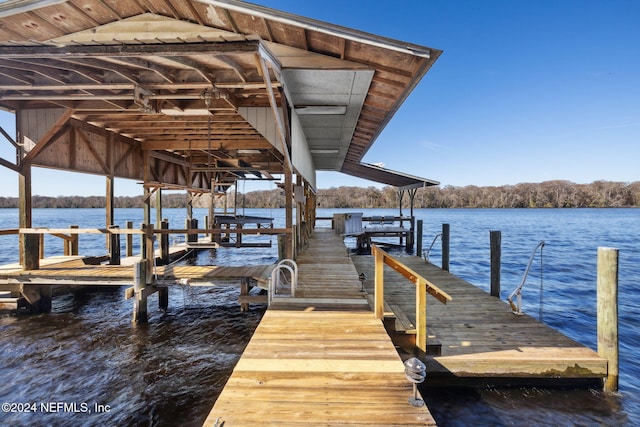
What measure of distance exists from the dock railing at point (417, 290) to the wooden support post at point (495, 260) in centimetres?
454

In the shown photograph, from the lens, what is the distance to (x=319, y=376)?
10.8 ft

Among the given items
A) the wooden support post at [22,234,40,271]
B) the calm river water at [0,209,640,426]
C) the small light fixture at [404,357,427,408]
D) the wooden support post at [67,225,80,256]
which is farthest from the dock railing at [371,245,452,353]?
the wooden support post at [67,225,80,256]

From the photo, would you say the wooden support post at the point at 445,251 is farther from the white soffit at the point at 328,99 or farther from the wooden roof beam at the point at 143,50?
the wooden roof beam at the point at 143,50

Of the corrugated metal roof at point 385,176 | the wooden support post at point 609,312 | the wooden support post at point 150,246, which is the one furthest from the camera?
the corrugated metal roof at point 385,176

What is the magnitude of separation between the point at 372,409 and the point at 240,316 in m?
6.99

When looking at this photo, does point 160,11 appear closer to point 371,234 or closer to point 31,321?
point 31,321

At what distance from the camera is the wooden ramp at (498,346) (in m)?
5.01

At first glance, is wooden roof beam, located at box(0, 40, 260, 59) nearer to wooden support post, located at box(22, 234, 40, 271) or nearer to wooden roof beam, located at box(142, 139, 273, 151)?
wooden support post, located at box(22, 234, 40, 271)

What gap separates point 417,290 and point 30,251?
31.9 feet

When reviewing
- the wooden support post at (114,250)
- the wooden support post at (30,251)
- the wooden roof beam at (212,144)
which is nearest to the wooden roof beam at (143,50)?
the wooden support post at (30,251)

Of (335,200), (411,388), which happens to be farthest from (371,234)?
(335,200)

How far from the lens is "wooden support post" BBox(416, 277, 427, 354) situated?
14.8 ft

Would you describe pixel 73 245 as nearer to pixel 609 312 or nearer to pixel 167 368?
pixel 167 368

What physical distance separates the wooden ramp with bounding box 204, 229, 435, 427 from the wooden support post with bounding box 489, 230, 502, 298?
4.80m
